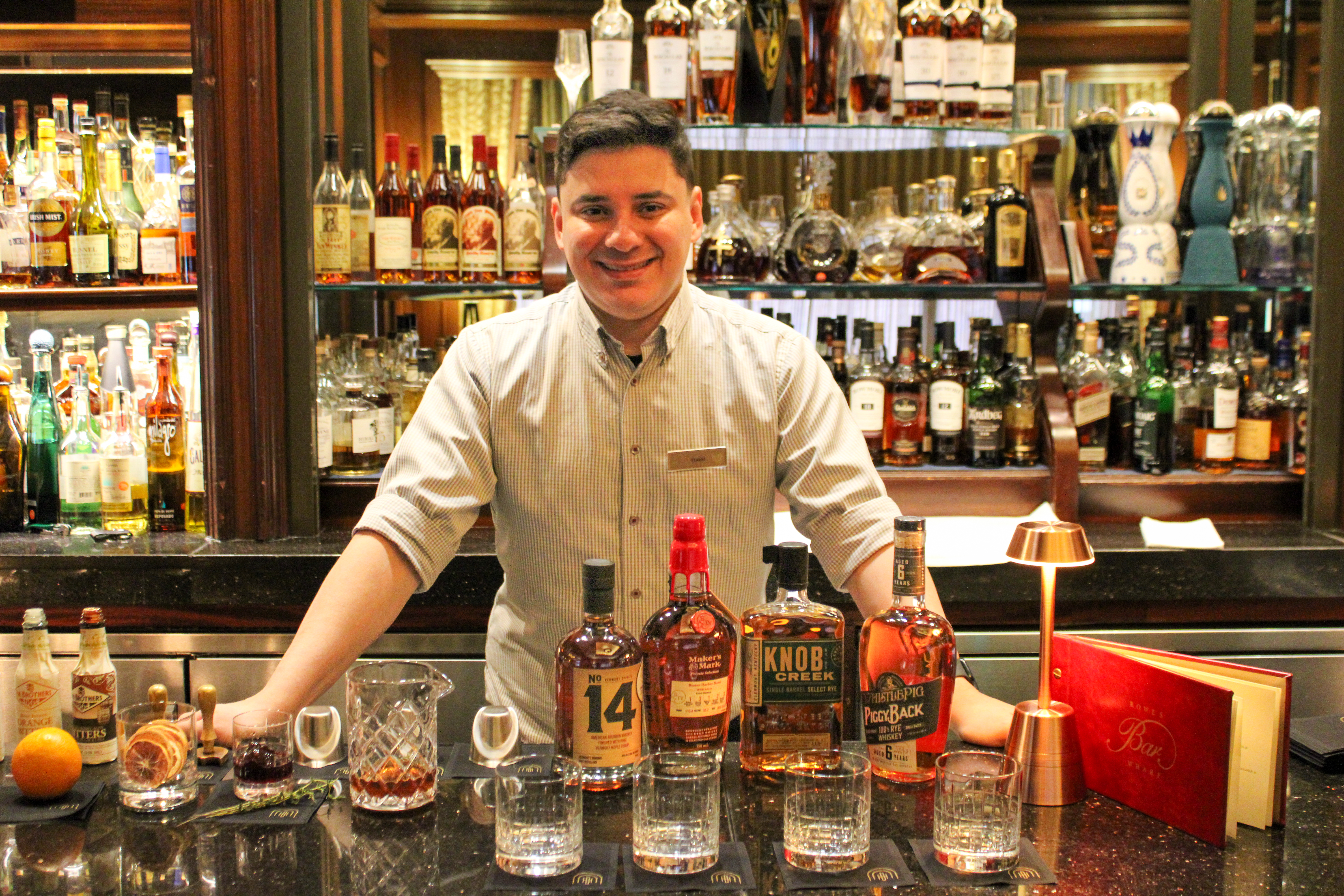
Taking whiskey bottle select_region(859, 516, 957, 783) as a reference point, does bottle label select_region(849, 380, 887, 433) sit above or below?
above

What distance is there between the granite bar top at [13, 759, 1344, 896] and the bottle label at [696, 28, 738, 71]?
1.79 meters

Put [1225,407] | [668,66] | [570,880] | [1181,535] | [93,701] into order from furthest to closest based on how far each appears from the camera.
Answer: [1225,407], [668,66], [1181,535], [93,701], [570,880]

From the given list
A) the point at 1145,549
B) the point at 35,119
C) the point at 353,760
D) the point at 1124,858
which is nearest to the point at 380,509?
the point at 353,760

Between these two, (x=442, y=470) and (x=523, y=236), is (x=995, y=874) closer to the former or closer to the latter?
(x=442, y=470)

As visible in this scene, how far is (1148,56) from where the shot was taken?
2.98 m

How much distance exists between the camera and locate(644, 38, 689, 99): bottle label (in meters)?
2.57

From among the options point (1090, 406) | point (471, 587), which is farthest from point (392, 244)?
point (1090, 406)

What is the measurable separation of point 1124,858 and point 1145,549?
144 cm

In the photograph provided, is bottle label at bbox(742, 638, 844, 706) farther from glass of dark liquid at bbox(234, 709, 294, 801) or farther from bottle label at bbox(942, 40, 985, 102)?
bottle label at bbox(942, 40, 985, 102)

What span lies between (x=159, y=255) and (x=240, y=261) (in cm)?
34

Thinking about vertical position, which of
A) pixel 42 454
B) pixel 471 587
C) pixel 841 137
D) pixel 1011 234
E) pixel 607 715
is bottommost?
pixel 471 587

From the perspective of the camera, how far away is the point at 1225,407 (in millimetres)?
2686

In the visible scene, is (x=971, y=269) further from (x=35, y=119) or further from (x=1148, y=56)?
(x=35, y=119)

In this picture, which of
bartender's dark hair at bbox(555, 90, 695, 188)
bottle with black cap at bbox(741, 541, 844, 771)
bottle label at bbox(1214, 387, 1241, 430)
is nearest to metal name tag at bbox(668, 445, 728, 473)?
bartender's dark hair at bbox(555, 90, 695, 188)
